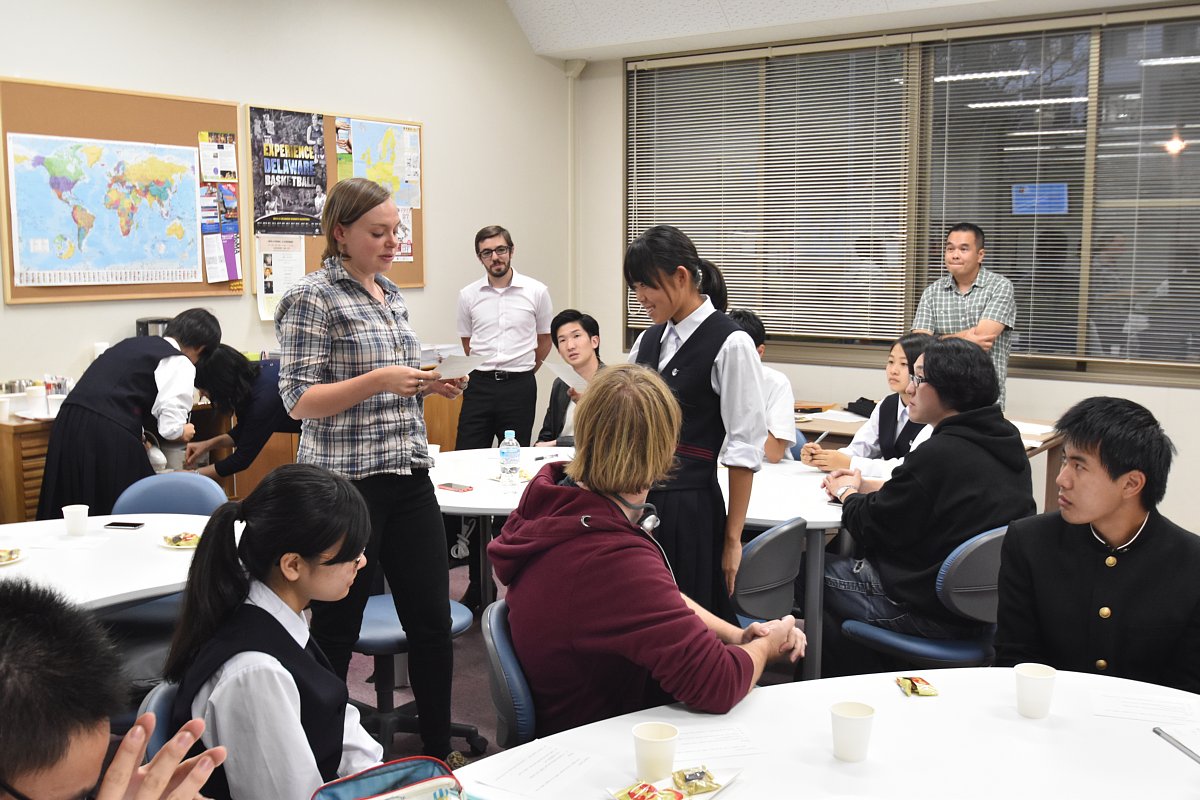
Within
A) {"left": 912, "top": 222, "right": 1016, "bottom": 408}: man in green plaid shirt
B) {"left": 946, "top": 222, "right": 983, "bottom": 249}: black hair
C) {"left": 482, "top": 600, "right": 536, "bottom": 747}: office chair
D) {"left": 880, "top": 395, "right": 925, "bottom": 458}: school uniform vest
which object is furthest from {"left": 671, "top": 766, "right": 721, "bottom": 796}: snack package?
{"left": 946, "top": 222, "right": 983, "bottom": 249}: black hair

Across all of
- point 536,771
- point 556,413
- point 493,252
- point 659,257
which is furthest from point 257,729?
point 493,252

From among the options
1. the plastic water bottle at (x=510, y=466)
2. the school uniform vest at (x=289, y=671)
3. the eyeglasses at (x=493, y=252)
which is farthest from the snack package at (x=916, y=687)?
the eyeglasses at (x=493, y=252)

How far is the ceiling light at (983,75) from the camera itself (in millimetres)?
5898

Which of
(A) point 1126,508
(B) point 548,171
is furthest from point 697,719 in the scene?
(B) point 548,171

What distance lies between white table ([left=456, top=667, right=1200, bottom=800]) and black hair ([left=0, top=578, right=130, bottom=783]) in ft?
2.03

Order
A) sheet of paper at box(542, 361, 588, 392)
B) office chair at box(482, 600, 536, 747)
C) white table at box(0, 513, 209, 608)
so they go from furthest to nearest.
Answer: sheet of paper at box(542, 361, 588, 392)
white table at box(0, 513, 209, 608)
office chair at box(482, 600, 536, 747)

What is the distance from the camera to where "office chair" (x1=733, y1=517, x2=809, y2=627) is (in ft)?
9.85

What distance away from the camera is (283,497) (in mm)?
1803

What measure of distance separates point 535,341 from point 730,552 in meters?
3.19

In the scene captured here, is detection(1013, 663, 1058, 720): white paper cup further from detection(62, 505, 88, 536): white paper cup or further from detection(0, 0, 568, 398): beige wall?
detection(0, 0, 568, 398): beige wall

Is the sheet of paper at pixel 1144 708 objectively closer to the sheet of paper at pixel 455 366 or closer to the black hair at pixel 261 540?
the black hair at pixel 261 540

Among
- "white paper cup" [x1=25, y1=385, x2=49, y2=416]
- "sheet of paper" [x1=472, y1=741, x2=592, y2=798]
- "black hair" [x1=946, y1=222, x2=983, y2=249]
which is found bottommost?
"sheet of paper" [x1=472, y1=741, x2=592, y2=798]

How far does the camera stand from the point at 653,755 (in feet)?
5.06

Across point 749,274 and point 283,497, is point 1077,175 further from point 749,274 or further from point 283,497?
point 283,497
